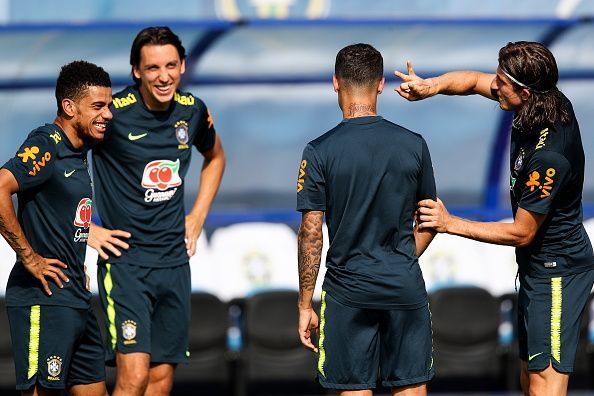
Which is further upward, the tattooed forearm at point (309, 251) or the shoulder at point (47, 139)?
the shoulder at point (47, 139)

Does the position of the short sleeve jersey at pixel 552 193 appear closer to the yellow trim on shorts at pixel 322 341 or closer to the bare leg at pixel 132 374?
the yellow trim on shorts at pixel 322 341

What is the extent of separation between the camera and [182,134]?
663 cm

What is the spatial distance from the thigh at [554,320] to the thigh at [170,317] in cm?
177

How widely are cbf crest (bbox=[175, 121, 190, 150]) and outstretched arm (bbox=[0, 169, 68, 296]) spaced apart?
996 mm

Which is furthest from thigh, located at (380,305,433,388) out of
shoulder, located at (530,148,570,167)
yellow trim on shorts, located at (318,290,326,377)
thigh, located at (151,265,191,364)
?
thigh, located at (151,265,191,364)

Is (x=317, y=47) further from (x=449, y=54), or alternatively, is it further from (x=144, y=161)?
(x=144, y=161)

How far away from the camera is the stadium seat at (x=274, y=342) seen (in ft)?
28.3

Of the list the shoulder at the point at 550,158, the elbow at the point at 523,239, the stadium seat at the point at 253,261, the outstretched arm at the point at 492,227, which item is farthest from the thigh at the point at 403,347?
the stadium seat at the point at 253,261

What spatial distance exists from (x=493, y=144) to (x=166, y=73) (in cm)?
400

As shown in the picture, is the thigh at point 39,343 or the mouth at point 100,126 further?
the mouth at point 100,126

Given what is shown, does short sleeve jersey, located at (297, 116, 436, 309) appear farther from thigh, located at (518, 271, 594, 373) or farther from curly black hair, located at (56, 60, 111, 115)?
curly black hair, located at (56, 60, 111, 115)

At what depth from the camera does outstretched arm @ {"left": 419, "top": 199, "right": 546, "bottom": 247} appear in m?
5.72

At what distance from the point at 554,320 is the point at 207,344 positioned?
123 inches

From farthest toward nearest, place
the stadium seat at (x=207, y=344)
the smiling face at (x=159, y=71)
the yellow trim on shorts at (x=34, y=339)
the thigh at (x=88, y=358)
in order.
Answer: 1. the stadium seat at (x=207, y=344)
2. the smiling face at (x=159, y=71)
3. the thigh at (x=88, y=358)
4. the yellow trim on shorts at (x=34, y=339)
